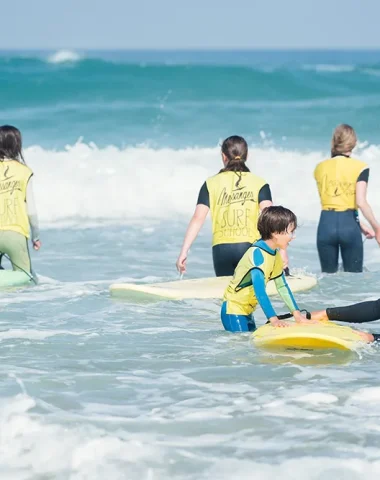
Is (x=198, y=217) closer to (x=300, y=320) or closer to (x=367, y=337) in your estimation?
(x=300, y=320)

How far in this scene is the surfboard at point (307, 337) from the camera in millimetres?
5848

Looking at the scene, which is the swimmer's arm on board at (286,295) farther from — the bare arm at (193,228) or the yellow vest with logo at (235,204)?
the bare arm at (193,228)

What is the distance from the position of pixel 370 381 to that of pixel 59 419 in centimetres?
174

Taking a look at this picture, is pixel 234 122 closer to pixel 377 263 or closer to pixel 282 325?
pixel 377 263

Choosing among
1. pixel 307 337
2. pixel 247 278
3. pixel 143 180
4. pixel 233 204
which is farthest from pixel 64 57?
pixel 307 337

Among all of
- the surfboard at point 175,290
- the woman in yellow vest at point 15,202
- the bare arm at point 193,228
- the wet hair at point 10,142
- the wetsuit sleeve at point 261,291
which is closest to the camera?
the wetsuit sleeve at point 261,291

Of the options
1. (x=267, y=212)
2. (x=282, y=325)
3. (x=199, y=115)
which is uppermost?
(x=199, y=115)

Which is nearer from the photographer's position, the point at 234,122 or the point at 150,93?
the point at 234,122

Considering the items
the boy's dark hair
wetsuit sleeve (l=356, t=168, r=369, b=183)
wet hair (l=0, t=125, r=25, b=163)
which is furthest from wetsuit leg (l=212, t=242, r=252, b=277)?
wet hair (l=0, t=125, r=25, b=163)

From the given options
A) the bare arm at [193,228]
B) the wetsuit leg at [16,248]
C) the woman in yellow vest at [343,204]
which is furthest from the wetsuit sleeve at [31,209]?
the woman in yellow vest at [343,204]

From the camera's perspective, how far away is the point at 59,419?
4.82 meters

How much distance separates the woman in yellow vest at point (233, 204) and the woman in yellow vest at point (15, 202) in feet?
5.02

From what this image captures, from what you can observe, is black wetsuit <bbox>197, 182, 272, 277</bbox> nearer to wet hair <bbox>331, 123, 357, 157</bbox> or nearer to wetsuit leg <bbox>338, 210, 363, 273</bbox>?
wet hair <bbox>331, 123, 357, 157</bbox>

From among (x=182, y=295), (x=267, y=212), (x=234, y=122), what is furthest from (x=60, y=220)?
(x=234, y=122)
